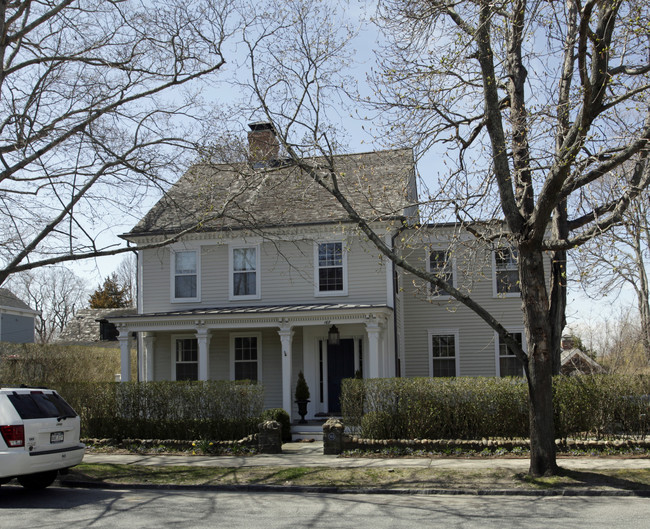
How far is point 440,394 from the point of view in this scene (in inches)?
561

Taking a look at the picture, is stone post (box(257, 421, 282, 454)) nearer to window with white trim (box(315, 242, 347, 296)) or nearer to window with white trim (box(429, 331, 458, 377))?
window with white trim (box(315, 242, 347, 296))

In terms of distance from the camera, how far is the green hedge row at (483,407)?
13.4 m

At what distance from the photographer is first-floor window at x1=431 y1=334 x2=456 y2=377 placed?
72.2 ft

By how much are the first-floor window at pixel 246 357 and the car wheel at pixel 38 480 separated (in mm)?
10499

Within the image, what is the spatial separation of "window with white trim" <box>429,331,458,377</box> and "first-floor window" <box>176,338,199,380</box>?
7.63 meters

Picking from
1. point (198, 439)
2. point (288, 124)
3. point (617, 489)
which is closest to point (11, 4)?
point (288, 124)

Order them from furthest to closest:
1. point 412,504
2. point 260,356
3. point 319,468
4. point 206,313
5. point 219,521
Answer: point 260,356
point 206,313
point 319,468
point 412,504
point 219,521

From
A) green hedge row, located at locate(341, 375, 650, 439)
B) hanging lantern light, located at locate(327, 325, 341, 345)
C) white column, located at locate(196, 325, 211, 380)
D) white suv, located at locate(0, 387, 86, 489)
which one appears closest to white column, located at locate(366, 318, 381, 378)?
hanging lantern light, located at locate(327, 325, 341, 345)

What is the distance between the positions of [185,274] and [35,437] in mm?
11998

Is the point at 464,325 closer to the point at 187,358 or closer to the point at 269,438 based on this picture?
the point at 187,358

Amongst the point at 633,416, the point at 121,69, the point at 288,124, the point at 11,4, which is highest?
the point at 11,4

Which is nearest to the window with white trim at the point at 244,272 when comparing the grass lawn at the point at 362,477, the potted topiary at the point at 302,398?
the potted topiary at the point at 302,398

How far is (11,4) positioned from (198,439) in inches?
421

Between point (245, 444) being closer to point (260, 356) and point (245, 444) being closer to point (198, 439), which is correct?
point (198, 439)
